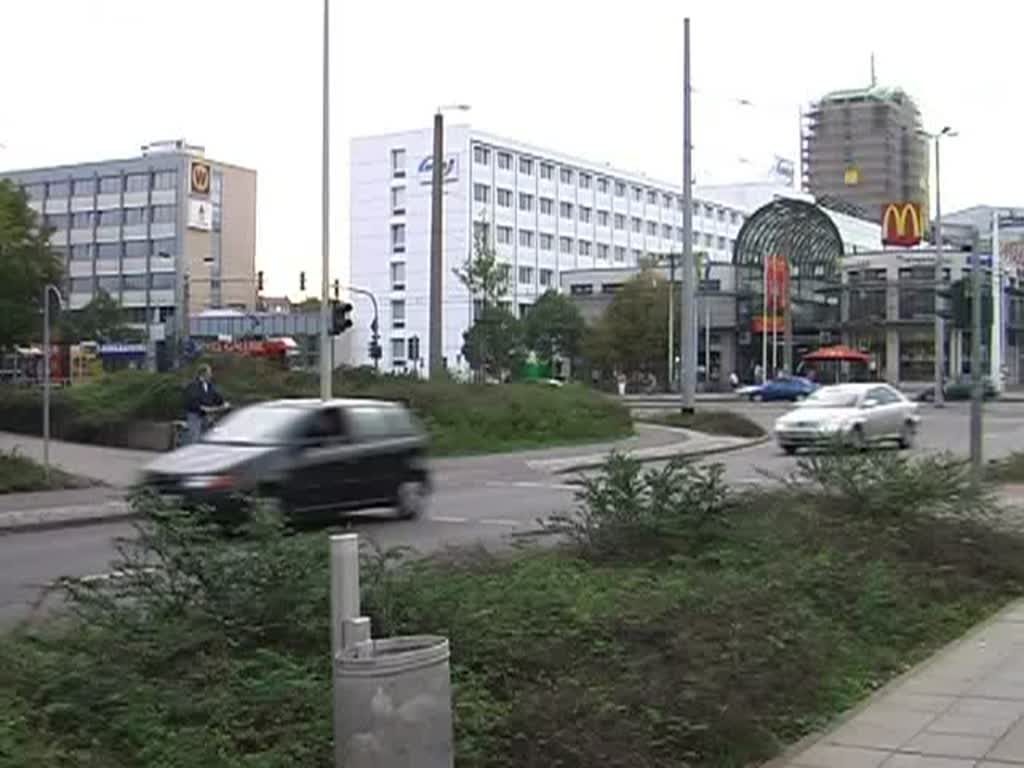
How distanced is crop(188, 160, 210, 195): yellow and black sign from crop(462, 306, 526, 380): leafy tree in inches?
1677

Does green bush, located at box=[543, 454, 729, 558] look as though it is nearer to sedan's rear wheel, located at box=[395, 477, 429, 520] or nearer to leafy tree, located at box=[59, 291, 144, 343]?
sedan's rear wheel, located at box=[395, 477, 429, 520]

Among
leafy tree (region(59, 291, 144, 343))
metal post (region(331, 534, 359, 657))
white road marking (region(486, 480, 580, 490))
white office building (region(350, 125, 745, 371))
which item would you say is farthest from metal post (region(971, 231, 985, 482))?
white office building (region(350, 125, 745, 371))

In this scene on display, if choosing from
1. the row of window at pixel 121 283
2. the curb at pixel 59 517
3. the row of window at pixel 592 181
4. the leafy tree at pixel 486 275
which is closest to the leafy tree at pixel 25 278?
the curb at pixel 59 517

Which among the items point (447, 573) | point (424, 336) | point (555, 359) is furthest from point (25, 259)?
point (424, 336)

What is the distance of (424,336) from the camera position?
13388 cm

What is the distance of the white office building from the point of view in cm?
13162

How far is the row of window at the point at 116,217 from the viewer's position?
427 ft

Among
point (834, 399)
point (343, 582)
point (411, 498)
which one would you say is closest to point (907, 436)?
point (834, 399)

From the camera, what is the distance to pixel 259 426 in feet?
56.8

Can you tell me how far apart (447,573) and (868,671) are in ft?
7.81

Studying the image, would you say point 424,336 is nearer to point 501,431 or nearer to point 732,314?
point 732,314

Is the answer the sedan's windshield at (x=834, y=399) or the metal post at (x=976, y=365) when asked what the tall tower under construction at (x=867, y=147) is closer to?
the sedan's windshield at (x=834, y=399)

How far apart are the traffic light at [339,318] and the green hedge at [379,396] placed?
266 cm

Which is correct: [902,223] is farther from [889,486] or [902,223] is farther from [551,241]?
[551,241]
